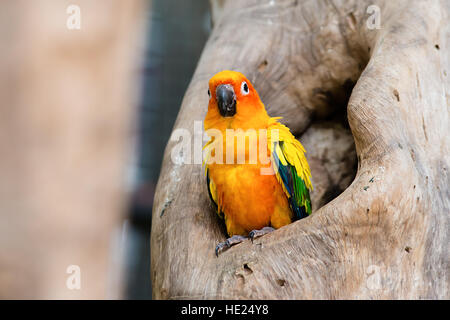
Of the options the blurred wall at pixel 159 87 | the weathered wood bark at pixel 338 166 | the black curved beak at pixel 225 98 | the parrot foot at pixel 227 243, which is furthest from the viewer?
the blurred wall at pixel 159 87

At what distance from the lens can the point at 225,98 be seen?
1946 mm

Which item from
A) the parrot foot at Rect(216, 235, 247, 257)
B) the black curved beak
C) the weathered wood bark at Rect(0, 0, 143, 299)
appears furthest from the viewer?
the weathered wood bark at Rect(0, 0, 143, 299)

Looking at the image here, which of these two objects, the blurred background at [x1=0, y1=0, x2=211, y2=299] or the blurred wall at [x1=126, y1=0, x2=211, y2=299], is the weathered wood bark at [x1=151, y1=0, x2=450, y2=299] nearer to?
the blurred background at [x1=0, y1=0, x2=211, y2=299]

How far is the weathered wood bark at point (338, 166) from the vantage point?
164 cm

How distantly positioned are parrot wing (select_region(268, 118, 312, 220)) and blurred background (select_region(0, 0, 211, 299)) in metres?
1.25

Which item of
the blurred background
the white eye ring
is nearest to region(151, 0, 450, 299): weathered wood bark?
the white eye ring

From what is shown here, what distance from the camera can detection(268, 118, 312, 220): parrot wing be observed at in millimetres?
1960

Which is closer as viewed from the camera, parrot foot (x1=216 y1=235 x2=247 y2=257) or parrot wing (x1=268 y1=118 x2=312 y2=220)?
parrot foot (x1=216 y1=235 x2=247 y2=257)

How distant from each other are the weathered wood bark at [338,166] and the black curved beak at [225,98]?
1.19 feet

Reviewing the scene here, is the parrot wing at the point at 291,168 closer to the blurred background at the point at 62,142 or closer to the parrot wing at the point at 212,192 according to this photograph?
the parrot wing at the point at 212,192

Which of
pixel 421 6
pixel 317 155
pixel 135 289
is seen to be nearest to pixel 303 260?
pixel 317 155

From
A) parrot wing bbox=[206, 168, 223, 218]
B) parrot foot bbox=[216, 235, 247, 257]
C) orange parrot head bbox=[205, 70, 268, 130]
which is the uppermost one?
orange parrot head bbox=[205, 70, 268, 130]

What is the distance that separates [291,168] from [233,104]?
345 mm

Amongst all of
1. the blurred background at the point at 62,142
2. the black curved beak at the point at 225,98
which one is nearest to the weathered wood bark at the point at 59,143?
the blurred background at the point at 62,142
